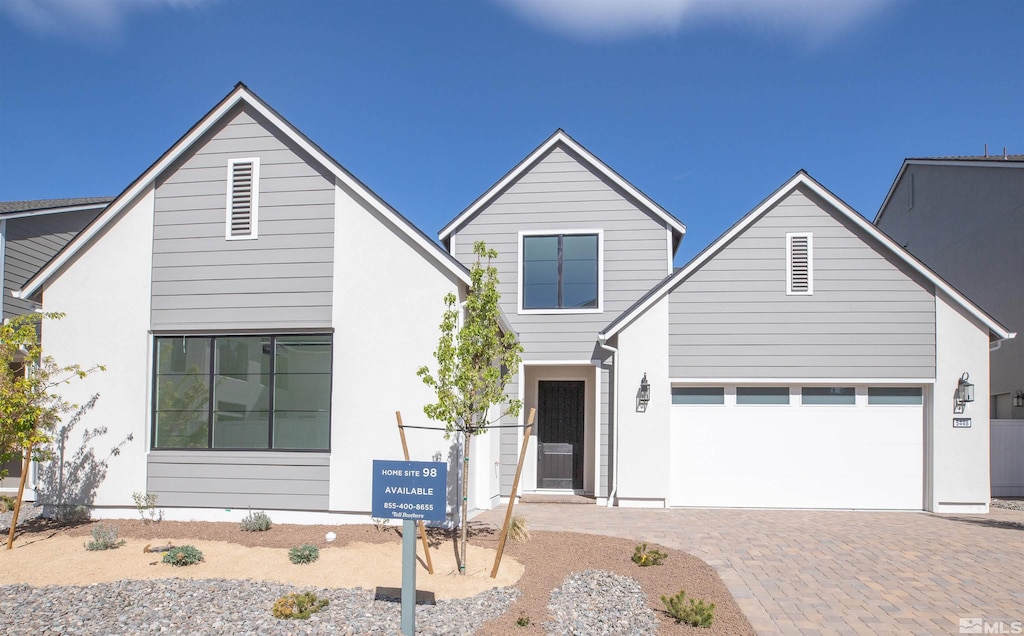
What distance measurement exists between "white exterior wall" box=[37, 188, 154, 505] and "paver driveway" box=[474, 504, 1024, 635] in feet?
18.8

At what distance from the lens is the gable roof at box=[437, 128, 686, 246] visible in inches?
554

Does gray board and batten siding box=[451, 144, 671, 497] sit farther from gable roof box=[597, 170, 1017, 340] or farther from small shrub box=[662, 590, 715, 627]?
small shrub box=[662, 590, 715, 627]

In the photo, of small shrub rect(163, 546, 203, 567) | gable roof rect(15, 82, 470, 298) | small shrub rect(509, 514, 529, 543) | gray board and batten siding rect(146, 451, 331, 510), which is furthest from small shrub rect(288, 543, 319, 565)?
gable roof rect(15, 82, 470, 298)

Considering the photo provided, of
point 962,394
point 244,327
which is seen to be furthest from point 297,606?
point 962,394

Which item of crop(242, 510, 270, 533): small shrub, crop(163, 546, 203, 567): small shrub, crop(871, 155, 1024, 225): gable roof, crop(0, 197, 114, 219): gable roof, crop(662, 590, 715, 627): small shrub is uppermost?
crop(871, 155, 1024, 225): gable roof

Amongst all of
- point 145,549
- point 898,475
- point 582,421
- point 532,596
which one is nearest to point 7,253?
point 145,549

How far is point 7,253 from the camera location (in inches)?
589

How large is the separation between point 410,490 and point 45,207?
14.3m

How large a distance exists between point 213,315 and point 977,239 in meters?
17.8

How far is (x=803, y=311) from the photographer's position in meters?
13.0

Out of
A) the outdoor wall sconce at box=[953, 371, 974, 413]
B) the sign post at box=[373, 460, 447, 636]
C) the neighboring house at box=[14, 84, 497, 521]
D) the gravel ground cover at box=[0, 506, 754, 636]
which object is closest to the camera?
the gravel ground cover at box=[0, 506, 754, 636]

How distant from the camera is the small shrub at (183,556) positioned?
805 cm

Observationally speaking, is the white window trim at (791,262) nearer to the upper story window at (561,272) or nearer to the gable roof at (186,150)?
the upper story window at (561,272)

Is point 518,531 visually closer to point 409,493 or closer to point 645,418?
point 409,493
